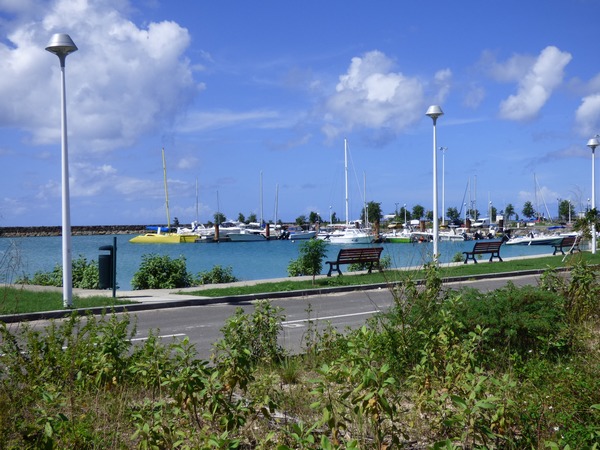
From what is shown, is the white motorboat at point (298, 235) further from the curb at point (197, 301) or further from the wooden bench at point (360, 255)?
the curb at point (197, 301)

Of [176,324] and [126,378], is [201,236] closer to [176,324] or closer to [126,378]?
[176,324]

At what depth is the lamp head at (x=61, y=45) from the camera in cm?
1622

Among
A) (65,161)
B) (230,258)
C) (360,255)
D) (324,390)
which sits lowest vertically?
(230,258)

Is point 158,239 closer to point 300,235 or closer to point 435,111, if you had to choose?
point 300,235

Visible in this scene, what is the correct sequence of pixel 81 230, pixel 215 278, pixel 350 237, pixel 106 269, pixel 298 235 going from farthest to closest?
pixel 81 230, pixel 298 235, pixel 350 237, pixel 215 278, pixel 106 269

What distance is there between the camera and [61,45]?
53.1 feet

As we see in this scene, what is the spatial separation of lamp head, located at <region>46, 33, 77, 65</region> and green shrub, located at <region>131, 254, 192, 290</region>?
318 inches

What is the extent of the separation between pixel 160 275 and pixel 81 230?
15109 cm

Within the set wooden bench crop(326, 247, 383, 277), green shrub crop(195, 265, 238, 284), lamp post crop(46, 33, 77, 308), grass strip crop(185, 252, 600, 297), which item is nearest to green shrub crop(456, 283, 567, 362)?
grass strip crop(185, 252, 600, 297)

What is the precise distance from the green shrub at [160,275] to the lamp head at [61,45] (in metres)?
8.08

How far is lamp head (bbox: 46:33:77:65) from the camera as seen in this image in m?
16.2

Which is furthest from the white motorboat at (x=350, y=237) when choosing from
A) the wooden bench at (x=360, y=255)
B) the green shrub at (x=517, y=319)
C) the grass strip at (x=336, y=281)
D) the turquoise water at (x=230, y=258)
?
the green shrub at (x=517, y=319)

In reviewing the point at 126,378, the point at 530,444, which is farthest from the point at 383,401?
the point at 126,378

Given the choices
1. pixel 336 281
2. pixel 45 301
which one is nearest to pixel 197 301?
pixel 45 301
